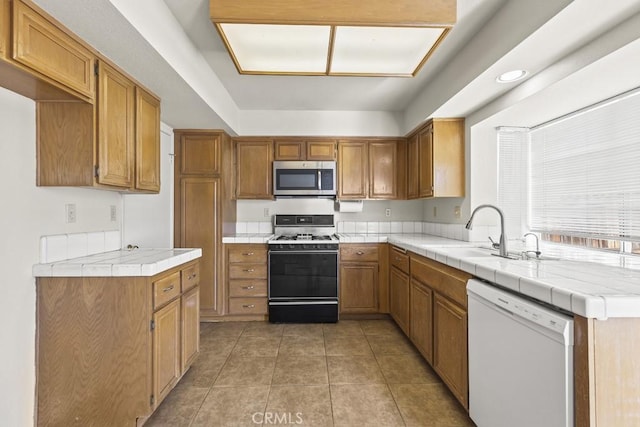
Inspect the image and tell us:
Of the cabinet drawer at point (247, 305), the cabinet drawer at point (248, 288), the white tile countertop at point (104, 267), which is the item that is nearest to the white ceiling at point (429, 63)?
the white tile countertop at point (104, 267)

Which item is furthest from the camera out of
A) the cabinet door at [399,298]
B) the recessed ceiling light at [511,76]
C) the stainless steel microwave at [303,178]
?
the stainless steel microwave at [303,178]

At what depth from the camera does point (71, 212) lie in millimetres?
1840

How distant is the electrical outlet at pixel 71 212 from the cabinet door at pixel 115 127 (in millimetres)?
286

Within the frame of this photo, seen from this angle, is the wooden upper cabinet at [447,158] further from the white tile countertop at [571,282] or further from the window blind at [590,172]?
the white tile countertop at [571,282]

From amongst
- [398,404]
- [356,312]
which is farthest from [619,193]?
[356,312]

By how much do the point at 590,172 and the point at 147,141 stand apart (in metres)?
3.10

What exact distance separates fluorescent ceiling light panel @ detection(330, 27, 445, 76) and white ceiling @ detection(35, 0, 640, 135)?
25cm

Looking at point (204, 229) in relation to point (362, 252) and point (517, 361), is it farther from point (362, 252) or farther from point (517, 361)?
point (517, 361)

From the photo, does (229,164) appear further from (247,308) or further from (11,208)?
(11,208)

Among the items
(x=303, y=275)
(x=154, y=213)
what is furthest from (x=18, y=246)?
(x=303, y=275)

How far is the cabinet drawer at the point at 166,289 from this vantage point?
1708mm

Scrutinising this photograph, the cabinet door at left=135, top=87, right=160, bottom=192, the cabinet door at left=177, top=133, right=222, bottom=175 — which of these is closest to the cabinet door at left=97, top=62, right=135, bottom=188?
the cabinet door at left=135, top=87, right=160, bottom=192

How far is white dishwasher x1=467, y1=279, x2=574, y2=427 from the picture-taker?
1080 millimetres

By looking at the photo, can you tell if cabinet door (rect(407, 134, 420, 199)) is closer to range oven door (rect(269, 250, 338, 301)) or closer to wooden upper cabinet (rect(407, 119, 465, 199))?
wooden upper cabinet (rect(407, 119, 465, 199))
